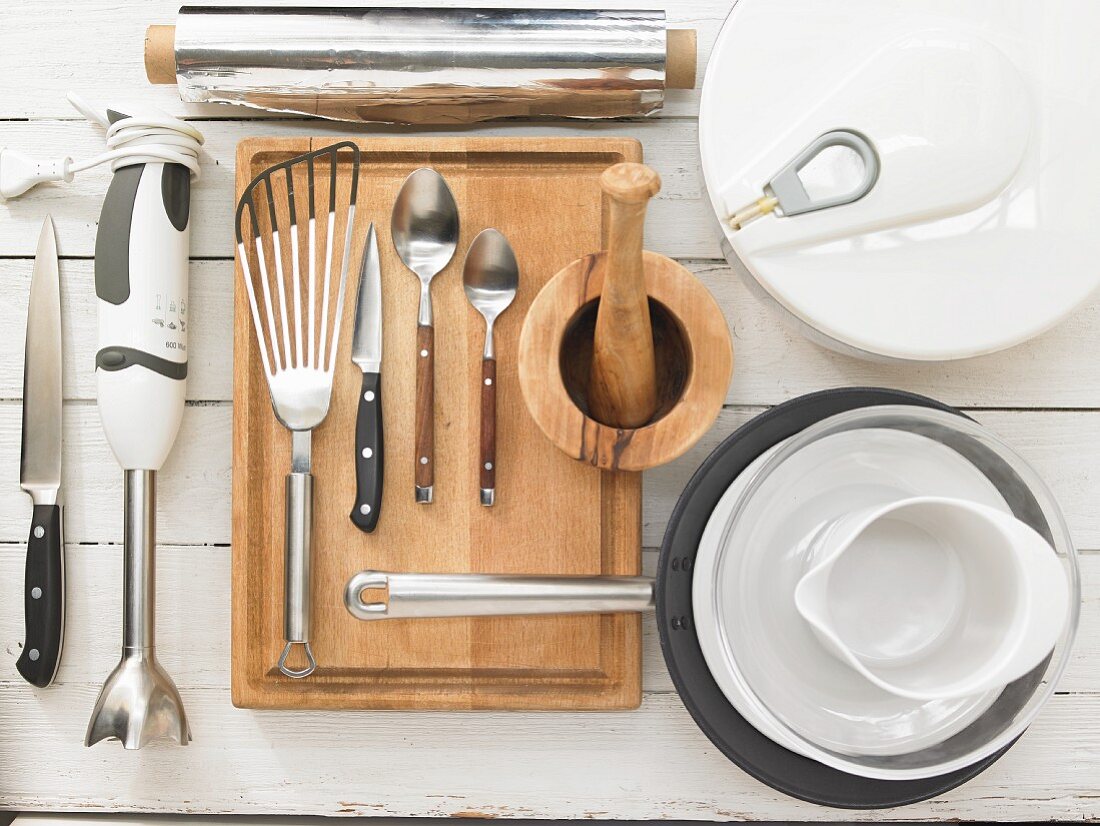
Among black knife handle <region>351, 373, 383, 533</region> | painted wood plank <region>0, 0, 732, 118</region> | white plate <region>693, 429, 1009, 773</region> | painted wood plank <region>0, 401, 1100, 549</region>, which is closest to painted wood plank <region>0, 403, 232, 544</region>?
painted wood plank <region>0, 401, 1100, 549</region>

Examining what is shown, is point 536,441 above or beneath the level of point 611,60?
beneath

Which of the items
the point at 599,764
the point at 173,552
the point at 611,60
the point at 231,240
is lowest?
the point at 599,764

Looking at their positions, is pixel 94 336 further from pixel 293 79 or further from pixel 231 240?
pixel 293 79

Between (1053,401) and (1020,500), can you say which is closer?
(1020,500)

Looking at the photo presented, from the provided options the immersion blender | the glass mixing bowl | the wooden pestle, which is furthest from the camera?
the immersion blender

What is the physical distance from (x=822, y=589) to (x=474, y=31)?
0.40m

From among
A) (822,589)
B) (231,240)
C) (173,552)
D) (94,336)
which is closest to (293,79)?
(231,240)

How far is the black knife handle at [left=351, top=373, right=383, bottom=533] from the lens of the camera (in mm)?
525

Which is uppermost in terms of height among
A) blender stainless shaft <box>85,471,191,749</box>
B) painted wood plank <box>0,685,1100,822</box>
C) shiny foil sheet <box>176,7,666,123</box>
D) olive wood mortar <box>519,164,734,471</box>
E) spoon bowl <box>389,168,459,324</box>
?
shiny foil sheet <box>176,7,666,123</box>

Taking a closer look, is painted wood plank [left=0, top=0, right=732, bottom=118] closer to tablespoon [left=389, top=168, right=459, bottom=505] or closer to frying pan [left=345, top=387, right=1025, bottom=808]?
tablespoon [left=389, top=168, right=459, bottom=505]

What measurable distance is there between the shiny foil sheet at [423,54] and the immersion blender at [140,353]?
0.19 ft

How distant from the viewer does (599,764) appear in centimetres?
56

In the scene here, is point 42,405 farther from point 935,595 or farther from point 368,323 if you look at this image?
point 935,595

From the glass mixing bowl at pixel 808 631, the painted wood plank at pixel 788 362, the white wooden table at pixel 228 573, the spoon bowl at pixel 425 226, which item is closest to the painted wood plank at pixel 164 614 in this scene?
the white wooden table at pixel 228 573
